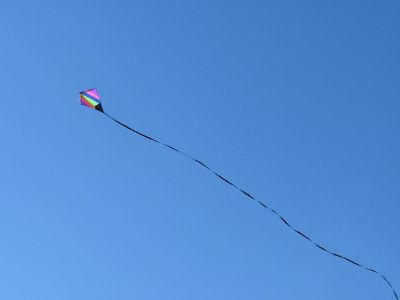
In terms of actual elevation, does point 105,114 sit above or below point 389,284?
below

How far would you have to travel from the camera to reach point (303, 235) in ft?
26.5

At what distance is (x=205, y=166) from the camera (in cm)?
769

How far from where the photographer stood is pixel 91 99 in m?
8.70

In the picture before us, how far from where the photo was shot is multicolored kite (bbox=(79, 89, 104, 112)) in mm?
8586

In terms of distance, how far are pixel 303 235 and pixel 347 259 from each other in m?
1.03

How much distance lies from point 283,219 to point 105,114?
13.7ft

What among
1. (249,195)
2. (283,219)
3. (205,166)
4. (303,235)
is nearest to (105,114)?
(205,166)

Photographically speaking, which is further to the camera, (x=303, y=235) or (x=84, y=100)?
(x=84, y=100)

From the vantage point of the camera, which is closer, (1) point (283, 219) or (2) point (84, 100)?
(1) point (283, 219)

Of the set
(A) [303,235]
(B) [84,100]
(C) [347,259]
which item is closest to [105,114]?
(B) [84,100]

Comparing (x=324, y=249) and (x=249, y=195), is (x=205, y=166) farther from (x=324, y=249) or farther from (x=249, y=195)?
(x=324, y=249)

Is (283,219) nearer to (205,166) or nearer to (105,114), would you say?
(205,166)

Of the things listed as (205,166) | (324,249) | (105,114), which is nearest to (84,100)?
(105,114)

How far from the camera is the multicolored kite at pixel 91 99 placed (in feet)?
28.2
